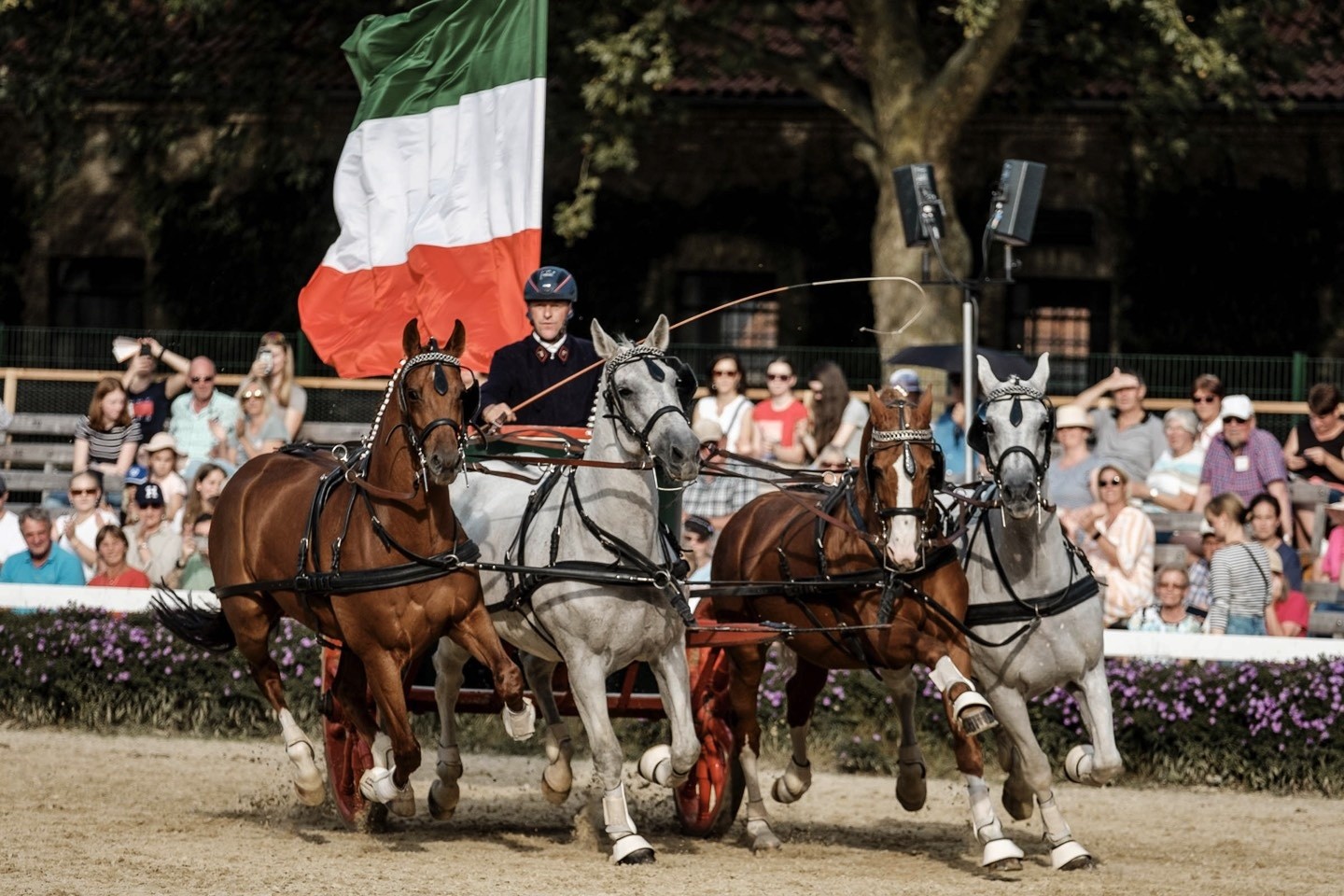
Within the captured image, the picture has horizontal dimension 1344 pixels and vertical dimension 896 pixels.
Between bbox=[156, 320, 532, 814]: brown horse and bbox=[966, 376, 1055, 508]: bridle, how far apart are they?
214 centimetres

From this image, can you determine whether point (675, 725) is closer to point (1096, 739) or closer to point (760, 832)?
point (760, 832)

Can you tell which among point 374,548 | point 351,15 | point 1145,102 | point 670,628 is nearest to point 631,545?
point 670,628

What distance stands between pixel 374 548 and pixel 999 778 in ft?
15.9

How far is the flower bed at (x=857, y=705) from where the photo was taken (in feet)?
36.5

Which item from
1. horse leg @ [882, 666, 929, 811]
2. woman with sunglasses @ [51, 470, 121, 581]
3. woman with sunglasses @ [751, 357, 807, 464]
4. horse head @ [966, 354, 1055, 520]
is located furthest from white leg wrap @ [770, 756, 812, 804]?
woman with sunglasses @ [51, 470, 121, 581]

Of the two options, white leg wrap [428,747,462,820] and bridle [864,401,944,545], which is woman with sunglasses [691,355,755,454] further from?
bridle [864,401,944,545]

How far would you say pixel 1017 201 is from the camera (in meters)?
12.6

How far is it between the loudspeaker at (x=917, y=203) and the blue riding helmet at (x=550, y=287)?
11.4 feet

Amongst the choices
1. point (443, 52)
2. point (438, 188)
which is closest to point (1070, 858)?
point (438, 188)

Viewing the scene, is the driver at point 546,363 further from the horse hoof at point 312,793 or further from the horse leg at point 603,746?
the horse hoof at point 312,793

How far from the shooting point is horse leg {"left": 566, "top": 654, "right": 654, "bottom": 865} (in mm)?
8312

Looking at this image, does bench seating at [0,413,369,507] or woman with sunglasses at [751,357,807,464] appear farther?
bench seating at [0,413,369,507]

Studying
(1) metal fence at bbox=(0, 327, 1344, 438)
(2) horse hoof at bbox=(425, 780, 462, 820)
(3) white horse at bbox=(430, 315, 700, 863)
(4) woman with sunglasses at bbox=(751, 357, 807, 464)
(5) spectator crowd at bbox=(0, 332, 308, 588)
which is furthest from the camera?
(1) metal fence at bbox=(0, 327, 1344, 438)

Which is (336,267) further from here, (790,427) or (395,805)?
(790,427)
